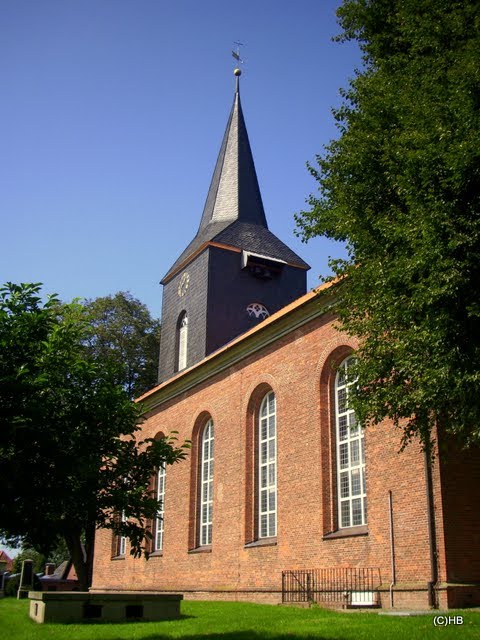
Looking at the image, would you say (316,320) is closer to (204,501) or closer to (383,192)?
(383,192)

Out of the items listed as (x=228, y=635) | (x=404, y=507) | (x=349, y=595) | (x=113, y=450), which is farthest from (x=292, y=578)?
(x=113, y=450)

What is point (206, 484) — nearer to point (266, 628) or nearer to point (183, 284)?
point (183, 284)

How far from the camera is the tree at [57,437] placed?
9.00 metres

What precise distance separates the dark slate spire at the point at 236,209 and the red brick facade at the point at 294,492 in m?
7.71

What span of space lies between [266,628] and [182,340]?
66.9 feet

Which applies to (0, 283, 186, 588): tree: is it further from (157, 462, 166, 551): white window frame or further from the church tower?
the church tower

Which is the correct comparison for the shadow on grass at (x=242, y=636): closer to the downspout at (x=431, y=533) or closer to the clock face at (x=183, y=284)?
the downspout at (x=431, y=533)

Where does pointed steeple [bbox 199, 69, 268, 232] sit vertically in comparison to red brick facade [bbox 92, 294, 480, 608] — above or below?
above

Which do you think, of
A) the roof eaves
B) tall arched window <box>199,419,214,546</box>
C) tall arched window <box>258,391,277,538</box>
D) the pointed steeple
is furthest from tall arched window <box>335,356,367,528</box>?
the pointed steeple

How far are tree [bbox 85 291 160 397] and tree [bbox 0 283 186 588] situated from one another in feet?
94.4

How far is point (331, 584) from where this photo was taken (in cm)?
1577

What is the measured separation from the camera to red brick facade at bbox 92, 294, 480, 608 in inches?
540

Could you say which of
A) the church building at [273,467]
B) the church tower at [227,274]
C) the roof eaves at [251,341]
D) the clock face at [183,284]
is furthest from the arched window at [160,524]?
the clock face at [183,284]

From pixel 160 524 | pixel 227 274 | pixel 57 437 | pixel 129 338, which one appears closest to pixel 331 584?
pixel 57 437
